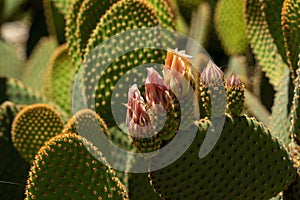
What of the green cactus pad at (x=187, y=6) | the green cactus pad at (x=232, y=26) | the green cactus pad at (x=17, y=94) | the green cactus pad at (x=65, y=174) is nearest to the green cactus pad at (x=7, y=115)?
the green cactus pad at (x=17, y=94)

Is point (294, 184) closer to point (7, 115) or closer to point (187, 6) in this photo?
point (7, 115)

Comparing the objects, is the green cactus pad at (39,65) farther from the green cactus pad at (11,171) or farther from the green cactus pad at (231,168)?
the green cactus pad at (231,168)

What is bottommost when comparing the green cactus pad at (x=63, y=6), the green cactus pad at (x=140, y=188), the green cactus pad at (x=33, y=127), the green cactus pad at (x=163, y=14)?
the green cactus pad at (x=140, y=188)

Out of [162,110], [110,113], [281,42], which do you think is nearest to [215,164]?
[162,110]

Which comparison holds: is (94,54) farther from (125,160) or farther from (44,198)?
(44,198)

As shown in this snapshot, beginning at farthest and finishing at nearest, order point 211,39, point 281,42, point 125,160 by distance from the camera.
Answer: point 211,39
point 281,42
point 125,160

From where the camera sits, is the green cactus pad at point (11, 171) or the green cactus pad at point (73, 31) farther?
the green cactus pad at point (73, 31)

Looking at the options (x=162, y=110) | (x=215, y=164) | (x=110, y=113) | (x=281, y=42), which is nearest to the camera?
(x=162, y=110)

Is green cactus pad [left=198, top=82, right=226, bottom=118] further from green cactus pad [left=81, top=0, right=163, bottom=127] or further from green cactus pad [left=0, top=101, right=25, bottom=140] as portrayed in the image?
green cactus pad [left=0, top=101, right=25, bottom=140]
